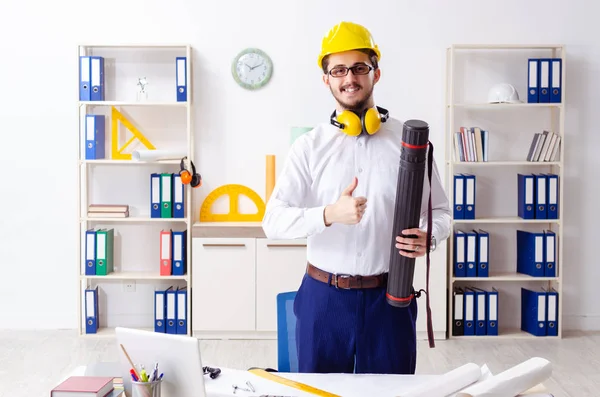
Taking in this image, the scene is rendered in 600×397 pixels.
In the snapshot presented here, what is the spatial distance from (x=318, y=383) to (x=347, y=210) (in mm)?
515

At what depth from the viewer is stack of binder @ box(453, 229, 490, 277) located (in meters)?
5.00

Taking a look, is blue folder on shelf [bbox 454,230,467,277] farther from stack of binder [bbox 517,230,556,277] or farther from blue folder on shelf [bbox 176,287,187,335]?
blue folder on shelf [bbox 176,287,187,335]

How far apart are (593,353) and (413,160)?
3.20 meters

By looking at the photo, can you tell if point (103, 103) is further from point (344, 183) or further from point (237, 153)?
point (344, 183)

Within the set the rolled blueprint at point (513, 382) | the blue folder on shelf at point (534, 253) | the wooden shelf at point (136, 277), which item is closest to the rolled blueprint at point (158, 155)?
the wooden shelf at point (136, 277)

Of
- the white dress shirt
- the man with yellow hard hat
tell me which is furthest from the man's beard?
the white dress shirt

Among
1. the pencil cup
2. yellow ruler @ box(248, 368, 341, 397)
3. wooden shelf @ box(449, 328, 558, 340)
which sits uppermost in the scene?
the pencil cup

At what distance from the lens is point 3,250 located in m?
5.20

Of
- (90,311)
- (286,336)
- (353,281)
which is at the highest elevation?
(353,281)

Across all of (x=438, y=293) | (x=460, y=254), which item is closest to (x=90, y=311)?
(x=438, y=293)

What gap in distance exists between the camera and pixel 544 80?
4941 mm

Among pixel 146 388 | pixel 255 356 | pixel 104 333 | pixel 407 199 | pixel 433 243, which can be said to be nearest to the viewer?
pixel 146 388

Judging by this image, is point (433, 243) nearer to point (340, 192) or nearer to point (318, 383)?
point (340, 192)

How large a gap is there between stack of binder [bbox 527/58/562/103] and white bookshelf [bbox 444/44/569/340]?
119 mm
